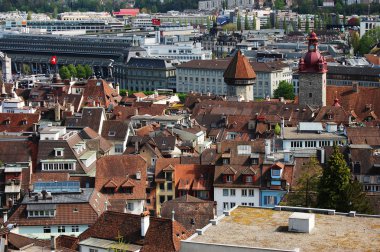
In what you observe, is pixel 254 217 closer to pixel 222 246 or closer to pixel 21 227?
pixel 222 246

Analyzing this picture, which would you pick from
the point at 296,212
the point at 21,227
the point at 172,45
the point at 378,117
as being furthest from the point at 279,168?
the point at 172,45

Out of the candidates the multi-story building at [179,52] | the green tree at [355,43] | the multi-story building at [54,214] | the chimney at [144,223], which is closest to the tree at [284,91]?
the multi-story building at [179,52]

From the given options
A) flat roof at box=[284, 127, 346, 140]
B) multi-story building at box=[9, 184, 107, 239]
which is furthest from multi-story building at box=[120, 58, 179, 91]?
multi-story building at box=[9, 184, 107, 239]

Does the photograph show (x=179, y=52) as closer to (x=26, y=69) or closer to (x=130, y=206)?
(x=26, y=69)

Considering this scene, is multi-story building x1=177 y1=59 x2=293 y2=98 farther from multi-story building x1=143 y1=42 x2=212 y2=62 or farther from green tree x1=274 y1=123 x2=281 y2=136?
green tree x1=274 y1=123 x2=281 y2=136

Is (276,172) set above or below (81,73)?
above

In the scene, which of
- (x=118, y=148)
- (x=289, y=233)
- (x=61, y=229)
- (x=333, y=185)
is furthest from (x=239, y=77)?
(x=289, y=233)

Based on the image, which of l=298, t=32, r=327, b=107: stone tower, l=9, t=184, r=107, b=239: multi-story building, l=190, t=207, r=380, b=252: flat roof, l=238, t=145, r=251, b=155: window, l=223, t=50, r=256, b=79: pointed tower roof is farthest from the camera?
l=223, t=50, r=256, b=79: pointed tower roof

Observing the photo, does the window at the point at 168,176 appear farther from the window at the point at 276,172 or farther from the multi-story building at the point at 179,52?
the multi-story building at the point at 179,52
